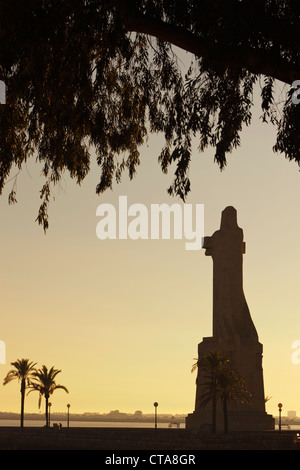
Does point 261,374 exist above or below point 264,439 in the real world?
above

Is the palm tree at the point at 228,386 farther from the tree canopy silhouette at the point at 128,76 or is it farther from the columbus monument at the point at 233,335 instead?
the tree canopy silhouette at the point at 128,76

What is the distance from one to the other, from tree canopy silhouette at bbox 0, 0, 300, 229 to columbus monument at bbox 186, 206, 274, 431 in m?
51.8

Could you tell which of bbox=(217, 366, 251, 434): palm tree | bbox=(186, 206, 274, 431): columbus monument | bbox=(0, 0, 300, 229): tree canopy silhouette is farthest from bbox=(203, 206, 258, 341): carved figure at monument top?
bbox=(0, 0, 300, 229): tree canopy silhouette

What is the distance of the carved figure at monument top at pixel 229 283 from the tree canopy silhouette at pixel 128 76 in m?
52.9

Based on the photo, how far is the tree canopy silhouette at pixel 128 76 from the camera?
12102 mm

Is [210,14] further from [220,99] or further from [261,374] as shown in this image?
[261,374]

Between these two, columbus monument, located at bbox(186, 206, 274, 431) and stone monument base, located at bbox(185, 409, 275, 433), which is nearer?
stone monument base, located at bbox(185, 409, 275, 433)

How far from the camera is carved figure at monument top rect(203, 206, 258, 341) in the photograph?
222 ft

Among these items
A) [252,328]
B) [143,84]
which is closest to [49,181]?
[143,84]

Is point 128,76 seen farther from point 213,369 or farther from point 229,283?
point 229,283

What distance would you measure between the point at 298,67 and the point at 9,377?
60776mm

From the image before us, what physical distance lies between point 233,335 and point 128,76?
5360 centimetres

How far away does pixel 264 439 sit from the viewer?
139ft

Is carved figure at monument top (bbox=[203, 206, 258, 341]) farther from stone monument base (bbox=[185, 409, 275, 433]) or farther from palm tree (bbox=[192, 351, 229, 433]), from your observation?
stone monument base (bbox=[185, 409, 275, 433])
